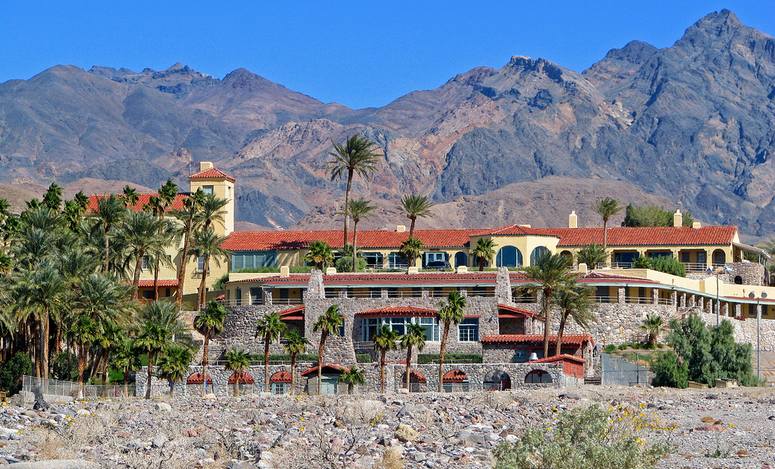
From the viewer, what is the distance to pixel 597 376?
81188mm

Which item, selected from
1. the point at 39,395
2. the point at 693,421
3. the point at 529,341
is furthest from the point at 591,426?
the point at 529,341

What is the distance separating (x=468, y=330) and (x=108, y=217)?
25525mm

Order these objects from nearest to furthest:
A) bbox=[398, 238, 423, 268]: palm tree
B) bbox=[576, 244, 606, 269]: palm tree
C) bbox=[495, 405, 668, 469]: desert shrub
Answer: bbox=[495, 405, 668, 469]: desert shrub, bbox=[576, 244, 606, 269]: palm tree, bbox=[398, 238, 423, 268]: palm tree

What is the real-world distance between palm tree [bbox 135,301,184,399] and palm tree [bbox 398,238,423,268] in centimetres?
2492

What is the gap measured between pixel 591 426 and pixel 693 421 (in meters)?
18.5

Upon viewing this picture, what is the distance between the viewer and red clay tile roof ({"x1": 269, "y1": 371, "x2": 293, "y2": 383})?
82.2m

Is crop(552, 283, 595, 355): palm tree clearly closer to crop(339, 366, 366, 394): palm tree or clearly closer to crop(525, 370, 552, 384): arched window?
crop(525, 370, 552, 384): arched window

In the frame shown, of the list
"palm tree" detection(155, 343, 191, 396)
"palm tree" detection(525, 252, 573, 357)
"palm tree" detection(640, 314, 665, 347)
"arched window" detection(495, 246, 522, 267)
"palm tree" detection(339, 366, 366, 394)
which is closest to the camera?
"palm tree" detection(155, 343, 191, 396)

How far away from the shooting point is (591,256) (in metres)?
106

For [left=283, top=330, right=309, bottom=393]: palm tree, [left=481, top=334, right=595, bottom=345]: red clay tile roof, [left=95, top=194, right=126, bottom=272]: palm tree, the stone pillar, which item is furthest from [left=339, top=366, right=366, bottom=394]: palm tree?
[left=95, top=194, right=126, bottom=272]: palm tree

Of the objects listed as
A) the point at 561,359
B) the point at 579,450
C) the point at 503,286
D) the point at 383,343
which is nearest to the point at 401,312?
the point at 503,286

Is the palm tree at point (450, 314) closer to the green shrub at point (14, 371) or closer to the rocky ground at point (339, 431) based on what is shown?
the rocky ground at point (339, 431)

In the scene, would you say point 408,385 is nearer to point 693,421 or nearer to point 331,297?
point 331,297

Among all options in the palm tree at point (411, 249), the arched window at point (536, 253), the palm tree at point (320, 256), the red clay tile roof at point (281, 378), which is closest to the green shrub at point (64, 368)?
the red clay tile roof at point (281, 378)
